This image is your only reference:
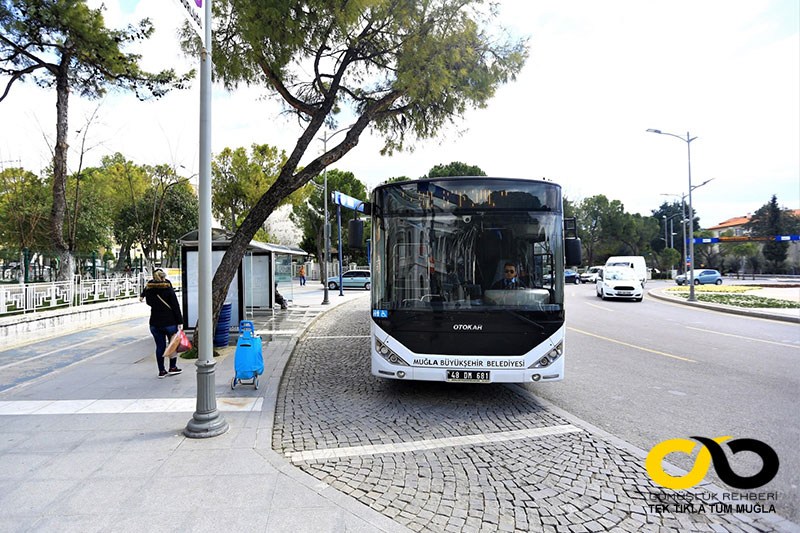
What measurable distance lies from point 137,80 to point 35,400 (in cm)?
1210

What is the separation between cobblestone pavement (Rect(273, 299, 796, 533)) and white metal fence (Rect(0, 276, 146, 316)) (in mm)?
8632

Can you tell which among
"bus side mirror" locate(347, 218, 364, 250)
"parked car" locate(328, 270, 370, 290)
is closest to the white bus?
"bus side mirror" locate(347, 218, 364, 250)

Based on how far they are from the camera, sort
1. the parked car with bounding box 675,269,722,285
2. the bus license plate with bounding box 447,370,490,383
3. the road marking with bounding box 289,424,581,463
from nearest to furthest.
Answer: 1. the road marking with bounding box 289,424,581,463
2. the bus license plate with bounding box 447,370,490,383
3. the parked car with bounding box 675,269,722,285

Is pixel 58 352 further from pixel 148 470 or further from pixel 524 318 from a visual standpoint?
pixel 524 318

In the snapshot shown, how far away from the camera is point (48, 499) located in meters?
3.16

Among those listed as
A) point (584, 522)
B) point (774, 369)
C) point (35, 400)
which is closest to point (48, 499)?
point (35, 400)

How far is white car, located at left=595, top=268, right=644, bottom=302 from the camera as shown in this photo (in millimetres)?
21359

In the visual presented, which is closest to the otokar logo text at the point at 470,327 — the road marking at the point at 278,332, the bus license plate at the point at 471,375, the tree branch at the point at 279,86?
the bus license plate at the point at 471,375

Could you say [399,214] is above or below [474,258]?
above

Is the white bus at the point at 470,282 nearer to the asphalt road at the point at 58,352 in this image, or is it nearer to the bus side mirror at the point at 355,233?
the bus side mirror at the point at 355,233

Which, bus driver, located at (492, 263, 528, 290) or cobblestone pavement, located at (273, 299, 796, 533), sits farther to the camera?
bus driver, located at (492, 263, 528, 290)

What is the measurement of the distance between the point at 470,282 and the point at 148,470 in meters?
3.73

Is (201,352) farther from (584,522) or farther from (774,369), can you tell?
(774,369)

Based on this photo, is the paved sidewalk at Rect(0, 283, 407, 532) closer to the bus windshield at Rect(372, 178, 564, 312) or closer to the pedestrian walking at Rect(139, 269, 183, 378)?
the pedestrian walking at Rect(139, 269, 183, 378)
